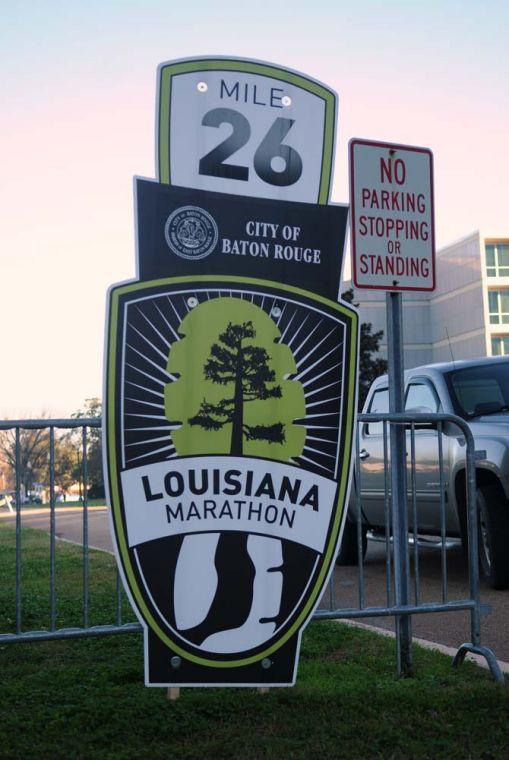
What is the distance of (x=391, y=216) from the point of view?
19.0ft

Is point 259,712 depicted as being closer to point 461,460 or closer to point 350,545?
point 461,460

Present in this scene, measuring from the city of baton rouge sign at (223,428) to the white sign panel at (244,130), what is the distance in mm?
17

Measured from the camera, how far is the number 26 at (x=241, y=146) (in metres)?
4.99

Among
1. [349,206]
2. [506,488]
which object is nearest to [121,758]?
[349,206]

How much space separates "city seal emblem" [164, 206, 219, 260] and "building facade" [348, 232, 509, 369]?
207 ft

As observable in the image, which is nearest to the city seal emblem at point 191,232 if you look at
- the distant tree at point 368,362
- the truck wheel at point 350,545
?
the truck wheel at point 350,545

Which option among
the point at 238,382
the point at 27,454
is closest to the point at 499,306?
the point at 27,454

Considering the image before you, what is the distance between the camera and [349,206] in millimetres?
5430

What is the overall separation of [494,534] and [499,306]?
214 feet

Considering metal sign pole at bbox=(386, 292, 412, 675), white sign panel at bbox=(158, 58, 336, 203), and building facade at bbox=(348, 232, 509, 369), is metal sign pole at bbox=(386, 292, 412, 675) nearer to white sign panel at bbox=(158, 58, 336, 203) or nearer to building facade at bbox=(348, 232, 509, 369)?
white sign panel at bbox=(158, 58, 336, 203)

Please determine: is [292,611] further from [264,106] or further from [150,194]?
[264,106]

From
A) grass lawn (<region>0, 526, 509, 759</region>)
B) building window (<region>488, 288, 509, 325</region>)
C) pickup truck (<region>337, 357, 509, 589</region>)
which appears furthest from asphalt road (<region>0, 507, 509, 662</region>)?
building window (<region>488, 288, 509, 325</region>)

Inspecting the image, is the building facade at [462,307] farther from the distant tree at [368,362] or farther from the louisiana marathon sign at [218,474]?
the louisiana marathon sign at [218,474]

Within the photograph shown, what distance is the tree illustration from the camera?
192 inches
